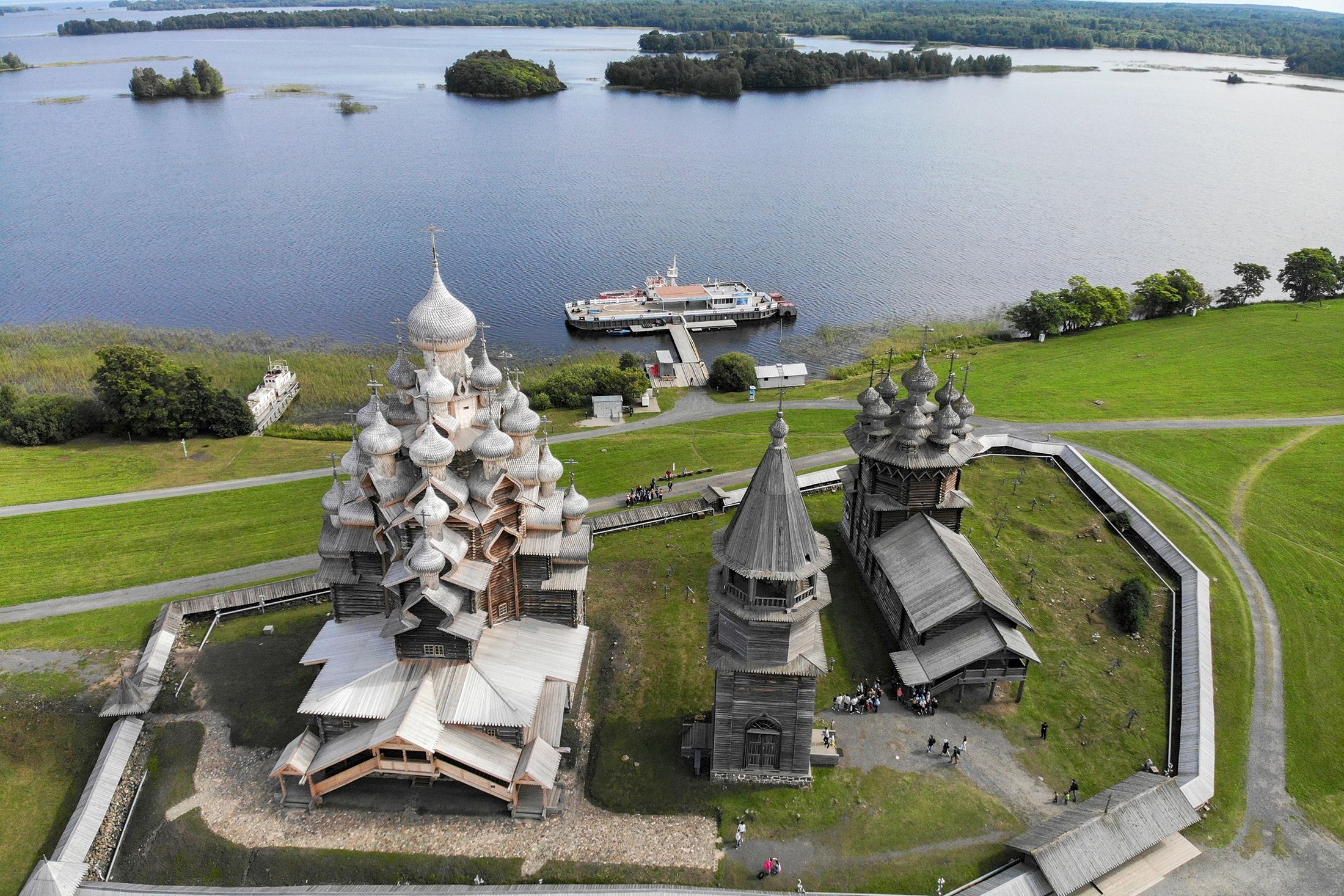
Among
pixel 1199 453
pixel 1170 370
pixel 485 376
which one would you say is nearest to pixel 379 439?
pixel 485 376

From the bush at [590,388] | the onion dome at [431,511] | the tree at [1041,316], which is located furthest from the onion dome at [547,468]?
the tree at [1041,316]

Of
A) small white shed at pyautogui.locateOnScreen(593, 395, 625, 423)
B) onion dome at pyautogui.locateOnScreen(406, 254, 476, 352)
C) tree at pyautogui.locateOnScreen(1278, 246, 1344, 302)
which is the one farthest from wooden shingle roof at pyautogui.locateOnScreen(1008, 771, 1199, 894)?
tree at pyautogui.locateOnScreen(1278, 246, 1344, 302)

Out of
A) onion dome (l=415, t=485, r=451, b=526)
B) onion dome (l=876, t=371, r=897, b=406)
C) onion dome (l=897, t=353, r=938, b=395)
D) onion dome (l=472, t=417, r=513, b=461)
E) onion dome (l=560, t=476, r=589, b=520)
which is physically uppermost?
onion dome (l=472, t=417, r=513, b=461)

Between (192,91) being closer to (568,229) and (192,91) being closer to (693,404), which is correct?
(568,229)

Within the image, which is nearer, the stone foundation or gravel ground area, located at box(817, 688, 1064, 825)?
gravel ground area, located at box(817, 688, 1064, 825)

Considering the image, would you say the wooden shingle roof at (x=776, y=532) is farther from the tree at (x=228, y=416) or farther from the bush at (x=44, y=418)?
the bush at (x=44, y=418)

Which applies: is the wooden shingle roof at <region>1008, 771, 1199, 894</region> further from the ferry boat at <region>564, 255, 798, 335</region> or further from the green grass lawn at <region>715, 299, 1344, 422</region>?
the ferry boat at <region>564, 255, 798, 335</region>
